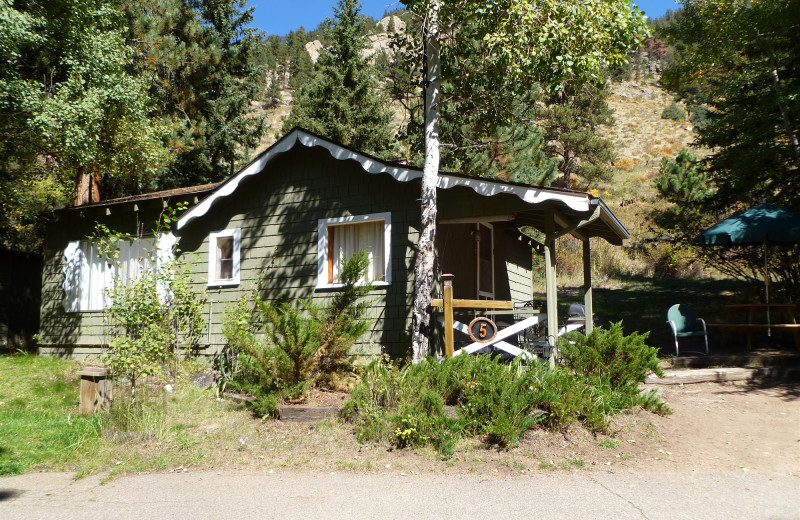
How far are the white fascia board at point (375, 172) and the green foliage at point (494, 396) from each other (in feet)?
6.30

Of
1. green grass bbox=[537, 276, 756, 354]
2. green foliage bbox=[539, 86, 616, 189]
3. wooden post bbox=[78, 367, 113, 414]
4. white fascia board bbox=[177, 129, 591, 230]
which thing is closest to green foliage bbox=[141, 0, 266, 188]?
white fascia board bbox=[177, 129, 591, 230]

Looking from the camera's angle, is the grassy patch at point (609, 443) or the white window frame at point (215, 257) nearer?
the grassy patch at point (609, 443)

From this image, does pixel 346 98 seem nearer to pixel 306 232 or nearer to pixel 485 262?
pixel 485 262

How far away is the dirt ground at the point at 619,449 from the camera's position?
19.8ft

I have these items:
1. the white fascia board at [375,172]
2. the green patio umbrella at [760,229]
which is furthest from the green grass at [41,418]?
the green patio umbrella at [760,229]

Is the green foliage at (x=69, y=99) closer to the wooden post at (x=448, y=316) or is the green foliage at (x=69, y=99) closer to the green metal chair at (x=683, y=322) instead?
the wooden post at (x=448, y=316)

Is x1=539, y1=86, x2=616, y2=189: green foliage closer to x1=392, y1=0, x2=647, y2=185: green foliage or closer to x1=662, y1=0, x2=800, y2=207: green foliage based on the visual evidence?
x1=662, y1=0, x2=800, y2=207: green foliage

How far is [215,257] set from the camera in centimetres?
1175

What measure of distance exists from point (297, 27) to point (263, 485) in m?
95.2

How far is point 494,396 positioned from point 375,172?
4.59m

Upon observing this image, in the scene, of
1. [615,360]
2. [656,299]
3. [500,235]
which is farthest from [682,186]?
[615,360]

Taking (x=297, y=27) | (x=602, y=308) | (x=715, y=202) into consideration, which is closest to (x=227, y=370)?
(x=602, y=308)

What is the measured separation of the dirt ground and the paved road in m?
0.26

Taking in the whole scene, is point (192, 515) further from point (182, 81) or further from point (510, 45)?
point (182, 81)
